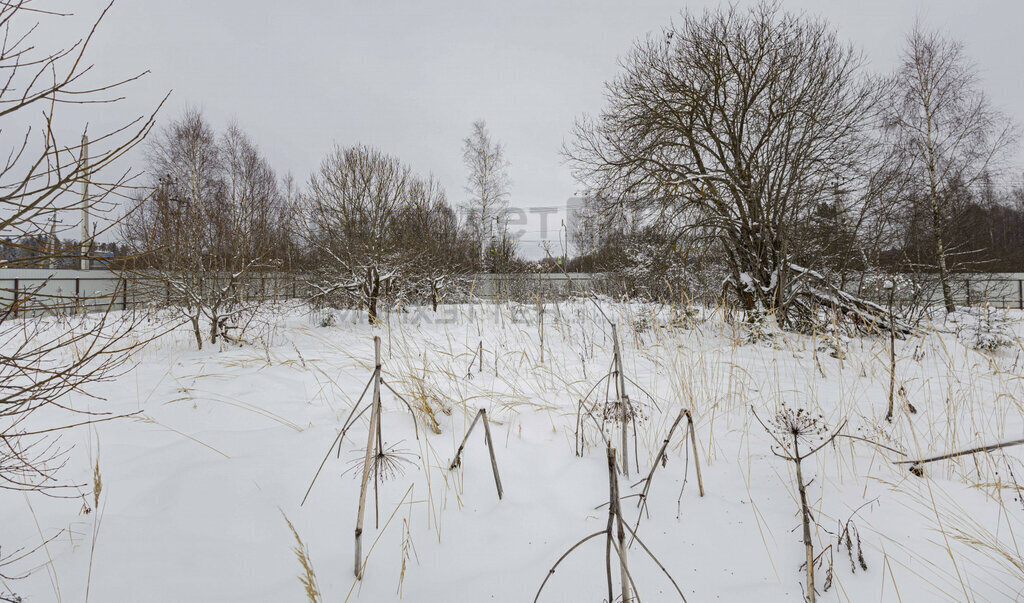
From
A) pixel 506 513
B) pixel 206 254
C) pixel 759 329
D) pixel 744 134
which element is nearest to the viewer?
pixel 506 513

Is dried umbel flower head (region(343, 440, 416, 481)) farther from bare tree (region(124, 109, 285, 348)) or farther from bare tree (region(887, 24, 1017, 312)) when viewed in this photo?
bare tree (region(887, 24, 1017, 312))

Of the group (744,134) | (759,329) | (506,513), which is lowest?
(506,513)

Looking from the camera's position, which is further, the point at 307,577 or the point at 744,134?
the point at 744,134

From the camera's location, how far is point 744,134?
6.38m

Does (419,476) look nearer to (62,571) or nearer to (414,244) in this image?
(62,571)

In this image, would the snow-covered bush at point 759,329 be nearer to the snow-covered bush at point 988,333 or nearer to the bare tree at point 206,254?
the snow-covered bush at point 988,333

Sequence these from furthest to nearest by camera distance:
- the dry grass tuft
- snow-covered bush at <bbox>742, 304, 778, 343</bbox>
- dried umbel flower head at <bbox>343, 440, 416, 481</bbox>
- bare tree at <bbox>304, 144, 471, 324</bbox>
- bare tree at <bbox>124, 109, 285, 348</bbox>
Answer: bare tree at <bbox>304, 144, 471, 324</bbox>, bare tree at <bbox>124, 109, 285, 348</bbox>, snow-covered bush at <bbox>742, 304, 778, 343</bbox>, dried umbel flower head at <bbox>343, 440, 416, 481</bbox>, the dry grass tuft

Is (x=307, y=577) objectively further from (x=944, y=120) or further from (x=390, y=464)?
(x=944, y=120)

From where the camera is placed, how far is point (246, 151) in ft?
56.2

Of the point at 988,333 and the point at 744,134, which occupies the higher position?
the point at 744,134

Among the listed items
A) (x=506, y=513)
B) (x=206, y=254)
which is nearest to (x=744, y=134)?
(x=506, y=513)

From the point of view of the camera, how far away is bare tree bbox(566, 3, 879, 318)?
5.59 meters

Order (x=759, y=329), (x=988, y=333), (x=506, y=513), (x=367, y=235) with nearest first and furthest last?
(x=506, y=513)
(x=759, y=329)
(x=988, y=333)
(x=367, y=235)

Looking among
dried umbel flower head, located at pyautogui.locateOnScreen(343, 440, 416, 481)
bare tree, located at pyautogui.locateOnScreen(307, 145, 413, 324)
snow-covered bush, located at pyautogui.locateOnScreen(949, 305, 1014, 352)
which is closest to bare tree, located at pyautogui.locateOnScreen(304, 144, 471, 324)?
bare tree, located at pyautogui.locateOnScreen(307, 145, 413, 324)
